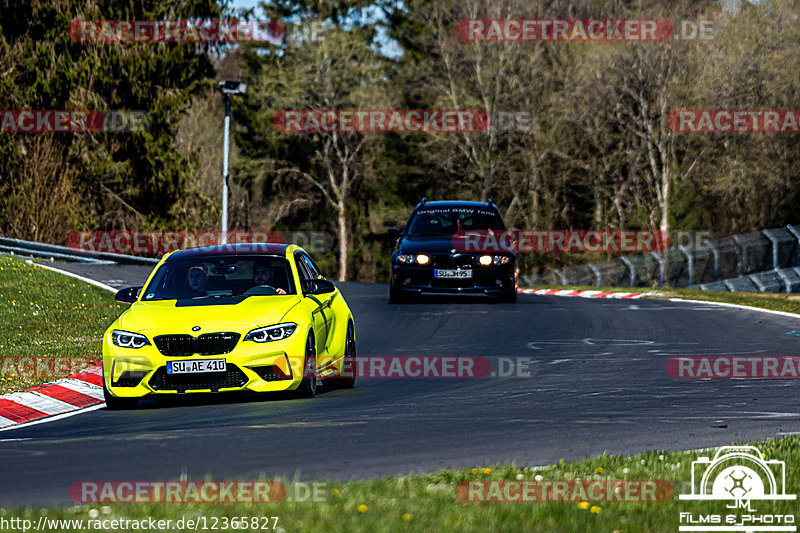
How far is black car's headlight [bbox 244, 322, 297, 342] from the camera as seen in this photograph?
11016 mm

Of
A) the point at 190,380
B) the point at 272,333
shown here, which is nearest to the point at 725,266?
the point at 272,333

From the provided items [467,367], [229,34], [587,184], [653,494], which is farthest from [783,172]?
[653,494]

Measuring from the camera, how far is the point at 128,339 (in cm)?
1106

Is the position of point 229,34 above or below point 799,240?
above

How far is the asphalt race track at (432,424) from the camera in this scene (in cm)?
788

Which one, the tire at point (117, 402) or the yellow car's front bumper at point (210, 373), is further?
the tire at point (117, 402)

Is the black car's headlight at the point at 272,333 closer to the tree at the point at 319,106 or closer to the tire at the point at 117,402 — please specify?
the tire at the point at 117,402

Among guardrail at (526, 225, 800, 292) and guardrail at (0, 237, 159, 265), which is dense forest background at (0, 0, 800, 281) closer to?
guardrail at (0, 237, 159, 265)

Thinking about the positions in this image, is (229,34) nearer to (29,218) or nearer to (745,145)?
(29,218)

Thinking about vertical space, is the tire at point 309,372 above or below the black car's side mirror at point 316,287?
below

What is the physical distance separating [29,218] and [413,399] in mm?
31811

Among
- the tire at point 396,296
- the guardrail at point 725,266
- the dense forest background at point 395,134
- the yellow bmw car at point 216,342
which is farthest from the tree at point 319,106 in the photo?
the yellow bmw car at point 216,342

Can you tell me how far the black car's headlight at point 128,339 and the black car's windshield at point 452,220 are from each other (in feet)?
39.5

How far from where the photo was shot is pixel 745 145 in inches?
2082
